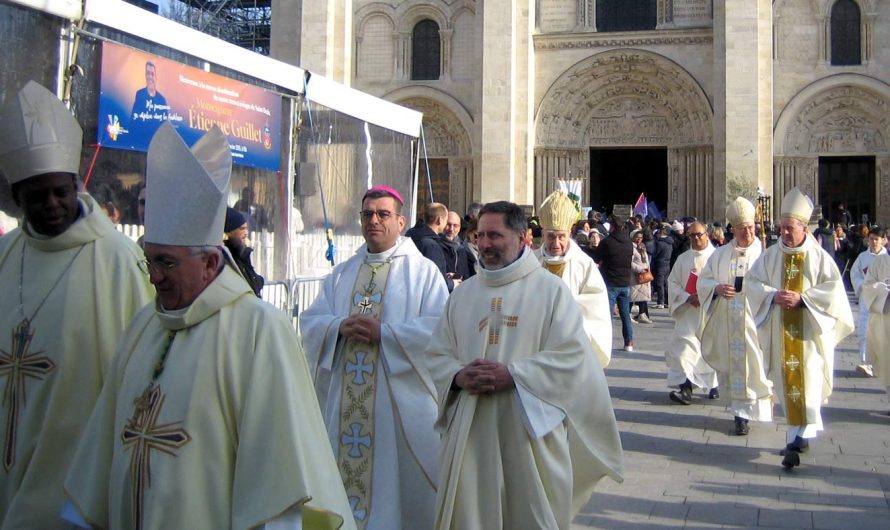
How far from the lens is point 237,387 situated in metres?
2.54

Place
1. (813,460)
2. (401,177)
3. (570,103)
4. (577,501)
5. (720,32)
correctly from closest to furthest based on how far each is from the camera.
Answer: (577,501) → (813,460) → (401,177) → (720,32) → (570,103)

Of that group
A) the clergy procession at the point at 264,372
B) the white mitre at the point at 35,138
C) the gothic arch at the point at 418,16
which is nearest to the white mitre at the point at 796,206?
the clergy procession at the point at 264,372

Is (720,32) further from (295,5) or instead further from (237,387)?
(237,387)

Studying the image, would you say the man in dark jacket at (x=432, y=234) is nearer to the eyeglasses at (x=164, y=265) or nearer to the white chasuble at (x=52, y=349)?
the white chasuble at (x=52, y=349)

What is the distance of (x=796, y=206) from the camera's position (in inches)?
298

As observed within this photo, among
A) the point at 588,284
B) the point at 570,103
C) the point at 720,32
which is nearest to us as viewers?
the point at 588,284

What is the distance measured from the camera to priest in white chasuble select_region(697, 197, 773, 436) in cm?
838

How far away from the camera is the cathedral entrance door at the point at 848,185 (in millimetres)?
26953

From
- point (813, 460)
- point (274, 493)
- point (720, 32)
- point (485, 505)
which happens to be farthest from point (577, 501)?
point (720, 32)

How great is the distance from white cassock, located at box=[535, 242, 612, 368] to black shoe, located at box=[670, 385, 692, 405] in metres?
3.61

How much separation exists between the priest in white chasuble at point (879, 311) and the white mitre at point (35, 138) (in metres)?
8.41

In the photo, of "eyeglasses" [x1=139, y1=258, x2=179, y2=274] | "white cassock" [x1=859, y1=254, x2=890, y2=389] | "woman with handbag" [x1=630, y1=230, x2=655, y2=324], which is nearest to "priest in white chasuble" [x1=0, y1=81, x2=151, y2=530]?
"eyeglasses" [x1=139, y1=258, x2=179, y2=274]

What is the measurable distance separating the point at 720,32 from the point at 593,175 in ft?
21.4

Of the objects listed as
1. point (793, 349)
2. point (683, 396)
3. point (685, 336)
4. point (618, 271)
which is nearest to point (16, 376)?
point (793, 349)
